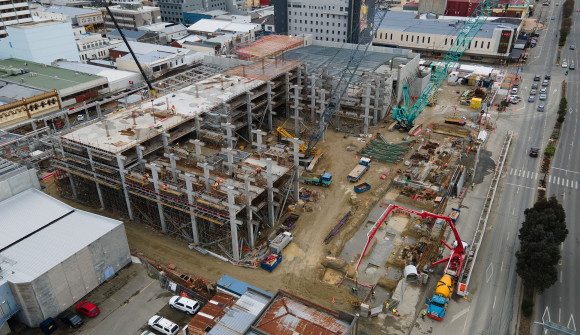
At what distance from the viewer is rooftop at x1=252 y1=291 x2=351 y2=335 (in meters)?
27.4

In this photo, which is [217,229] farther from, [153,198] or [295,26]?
[295,26]

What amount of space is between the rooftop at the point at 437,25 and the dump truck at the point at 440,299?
9329 centimetres

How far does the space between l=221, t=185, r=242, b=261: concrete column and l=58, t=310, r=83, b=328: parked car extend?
15.4 metres

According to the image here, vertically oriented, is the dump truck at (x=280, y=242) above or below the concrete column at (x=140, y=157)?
below

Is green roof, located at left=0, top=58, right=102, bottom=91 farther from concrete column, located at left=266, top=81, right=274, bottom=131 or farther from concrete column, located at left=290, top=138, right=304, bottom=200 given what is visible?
concrete column, located at left=290, top=138, right=304, bottom=200

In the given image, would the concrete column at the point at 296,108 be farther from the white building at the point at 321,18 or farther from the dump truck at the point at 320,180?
the white building at the point at 321,18

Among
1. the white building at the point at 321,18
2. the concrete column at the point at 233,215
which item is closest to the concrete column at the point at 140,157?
the concrete column at the point at 233,215

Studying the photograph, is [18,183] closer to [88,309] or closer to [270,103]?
[88,309]

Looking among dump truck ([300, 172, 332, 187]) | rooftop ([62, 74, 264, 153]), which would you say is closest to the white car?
rooftop ([62, 74, 264, 153])

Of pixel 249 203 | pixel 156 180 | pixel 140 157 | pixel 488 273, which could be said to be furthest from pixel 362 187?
pixel 140 157

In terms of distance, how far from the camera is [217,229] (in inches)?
1794

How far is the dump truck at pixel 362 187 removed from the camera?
57.5m

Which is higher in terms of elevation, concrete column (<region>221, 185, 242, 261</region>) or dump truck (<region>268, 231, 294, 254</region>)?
concrete column (<region>221, 185, 242, 261</region>)

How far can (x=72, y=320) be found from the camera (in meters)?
35.7
